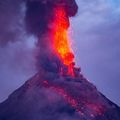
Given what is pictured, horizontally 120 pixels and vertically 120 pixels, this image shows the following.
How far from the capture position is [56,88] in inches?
4126

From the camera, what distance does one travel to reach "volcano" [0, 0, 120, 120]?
95125 millimetres

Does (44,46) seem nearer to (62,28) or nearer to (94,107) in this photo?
(62,28)

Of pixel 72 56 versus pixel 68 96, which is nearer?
pixel 72 56

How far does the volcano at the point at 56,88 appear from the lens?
9512 centimetres

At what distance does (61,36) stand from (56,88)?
14.1 metres

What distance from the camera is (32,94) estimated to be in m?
108

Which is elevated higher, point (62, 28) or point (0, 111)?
point (62, 28)

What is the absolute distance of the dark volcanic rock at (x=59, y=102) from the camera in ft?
332

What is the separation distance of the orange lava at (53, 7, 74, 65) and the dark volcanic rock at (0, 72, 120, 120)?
5.42m

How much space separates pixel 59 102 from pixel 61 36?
638 inches

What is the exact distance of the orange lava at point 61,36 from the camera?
95.4m

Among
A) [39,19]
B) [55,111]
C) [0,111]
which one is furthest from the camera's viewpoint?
[0,111]

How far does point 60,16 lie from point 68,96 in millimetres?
20201

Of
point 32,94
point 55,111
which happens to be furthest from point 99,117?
point 32,94
